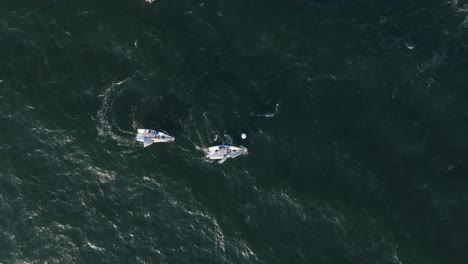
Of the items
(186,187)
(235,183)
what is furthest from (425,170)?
(186,187)

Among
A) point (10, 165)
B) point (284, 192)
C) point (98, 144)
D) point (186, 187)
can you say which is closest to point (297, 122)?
point (284, 192)

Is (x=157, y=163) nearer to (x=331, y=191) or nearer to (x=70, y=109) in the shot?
(x=70, y=109)

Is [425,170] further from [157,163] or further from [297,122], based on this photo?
[157,163]

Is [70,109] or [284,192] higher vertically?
[70,109]

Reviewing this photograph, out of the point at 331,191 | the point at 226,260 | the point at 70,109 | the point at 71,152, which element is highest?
the point at 70,109

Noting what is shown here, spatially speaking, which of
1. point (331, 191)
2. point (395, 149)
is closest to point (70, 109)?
point (331, 191)

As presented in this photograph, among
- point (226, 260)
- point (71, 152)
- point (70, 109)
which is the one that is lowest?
point (226, 260)

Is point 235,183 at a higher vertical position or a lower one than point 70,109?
lower

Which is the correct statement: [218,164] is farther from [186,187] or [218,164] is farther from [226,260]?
[226,260]
